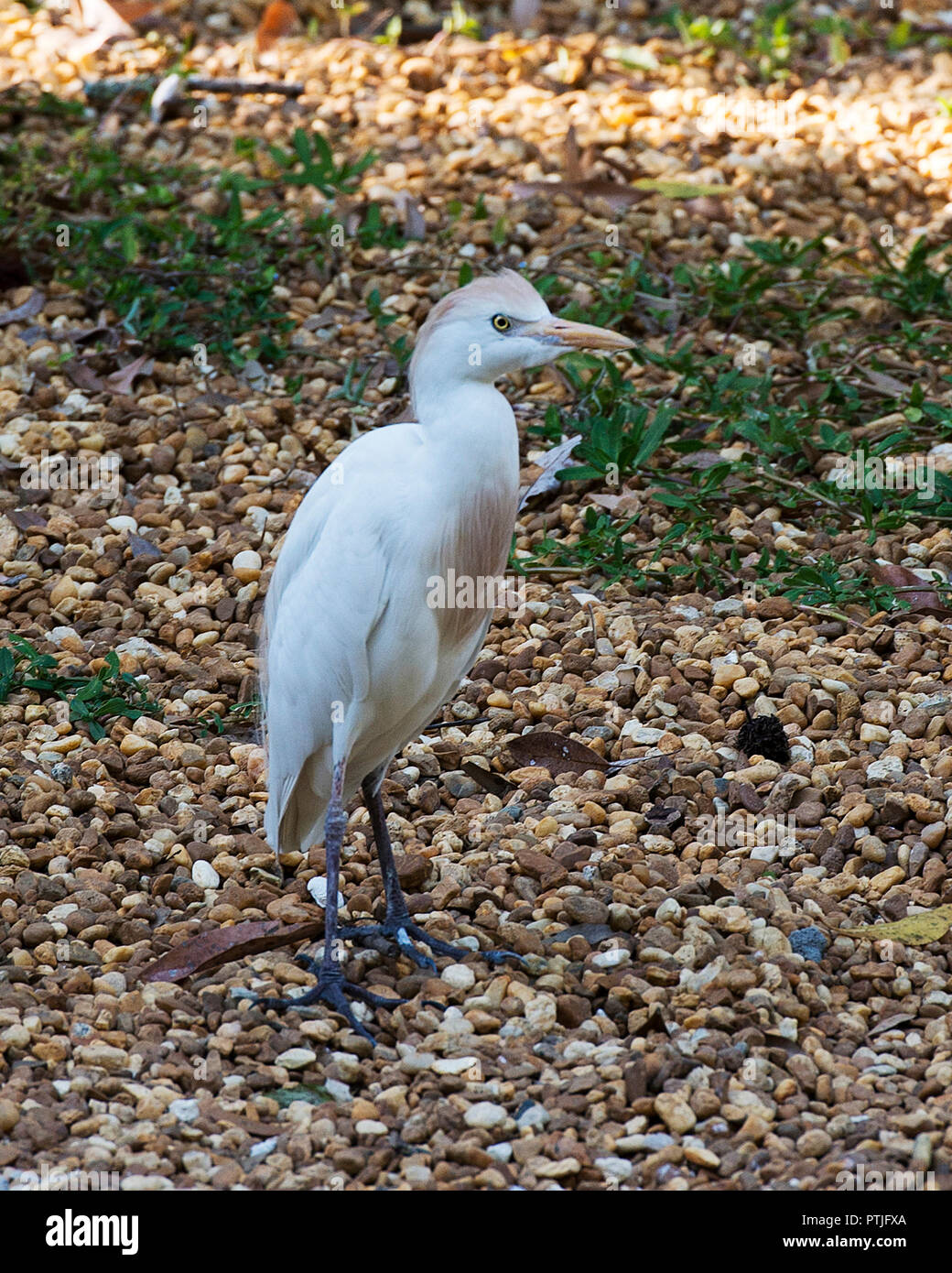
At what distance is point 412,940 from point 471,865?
33 centimetres

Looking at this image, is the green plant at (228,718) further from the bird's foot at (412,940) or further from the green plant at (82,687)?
the bird's foot at (412,940)

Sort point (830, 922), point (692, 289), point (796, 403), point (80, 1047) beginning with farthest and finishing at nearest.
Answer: point (692, 289) < point (796, 403) < point (830, 922) < point (80, 1047)

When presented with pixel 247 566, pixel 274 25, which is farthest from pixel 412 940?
pixel 274 25

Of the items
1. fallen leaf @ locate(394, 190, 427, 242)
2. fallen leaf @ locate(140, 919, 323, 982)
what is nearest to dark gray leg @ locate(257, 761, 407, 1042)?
fallen leaf @ locate(140, 919, 323, 982)

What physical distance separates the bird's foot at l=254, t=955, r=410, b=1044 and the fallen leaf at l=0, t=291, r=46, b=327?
3.77 meters

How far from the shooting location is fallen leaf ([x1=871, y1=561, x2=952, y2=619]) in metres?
4.71

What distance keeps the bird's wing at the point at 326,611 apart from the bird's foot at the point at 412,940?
1.08ft

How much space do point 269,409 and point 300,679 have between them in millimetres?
2418

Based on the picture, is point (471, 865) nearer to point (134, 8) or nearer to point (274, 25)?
point (274, 25)

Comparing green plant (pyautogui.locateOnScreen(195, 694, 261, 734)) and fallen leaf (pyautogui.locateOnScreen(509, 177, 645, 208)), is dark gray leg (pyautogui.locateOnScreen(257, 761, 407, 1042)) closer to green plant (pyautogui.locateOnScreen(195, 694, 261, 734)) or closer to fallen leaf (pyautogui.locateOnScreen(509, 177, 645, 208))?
green plant (pyautogui.locateOnScreen(195, 694, 261, 734))

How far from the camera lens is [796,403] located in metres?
5.73

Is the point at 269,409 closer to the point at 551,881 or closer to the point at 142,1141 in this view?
the point at 551,881

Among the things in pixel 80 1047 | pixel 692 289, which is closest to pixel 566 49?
pixel 692 289

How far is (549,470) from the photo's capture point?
5.38 m
